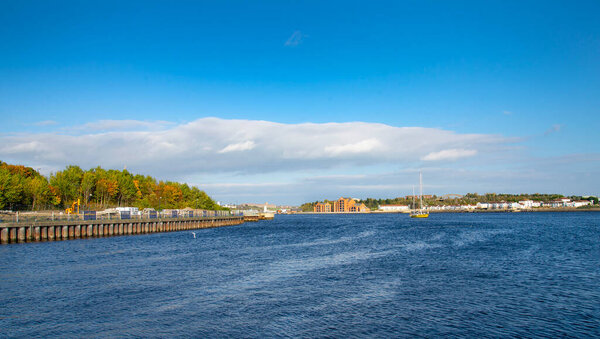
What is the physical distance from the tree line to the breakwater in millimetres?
32772

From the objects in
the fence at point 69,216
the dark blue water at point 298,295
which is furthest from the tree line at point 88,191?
the dark blue water at point 298,295

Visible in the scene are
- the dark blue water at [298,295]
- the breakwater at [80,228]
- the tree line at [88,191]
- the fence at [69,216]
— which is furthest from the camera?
the tree line at [88,191]

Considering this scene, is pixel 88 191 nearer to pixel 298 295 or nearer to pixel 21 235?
pixel 21 235

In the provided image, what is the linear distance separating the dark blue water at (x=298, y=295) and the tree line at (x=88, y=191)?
64502 millimetres

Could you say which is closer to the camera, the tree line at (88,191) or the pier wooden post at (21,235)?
the pier wooden post at (21,235)

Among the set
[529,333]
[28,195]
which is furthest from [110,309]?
[28,195]

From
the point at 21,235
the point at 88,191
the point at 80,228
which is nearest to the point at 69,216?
the point at 80,228

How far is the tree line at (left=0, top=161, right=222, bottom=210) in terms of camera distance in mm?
96750

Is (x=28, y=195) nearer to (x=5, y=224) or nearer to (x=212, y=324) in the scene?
(x=5, y=224)

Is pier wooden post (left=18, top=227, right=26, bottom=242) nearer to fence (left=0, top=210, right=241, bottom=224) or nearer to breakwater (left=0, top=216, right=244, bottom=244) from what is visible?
breakwater (left=0, top=216, right=244, bottom=244)

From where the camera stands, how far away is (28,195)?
99.6m

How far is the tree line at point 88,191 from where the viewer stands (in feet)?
317

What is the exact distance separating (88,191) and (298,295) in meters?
112

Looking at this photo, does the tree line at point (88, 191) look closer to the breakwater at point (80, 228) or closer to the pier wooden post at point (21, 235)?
the breakwater at point (80, 228)
